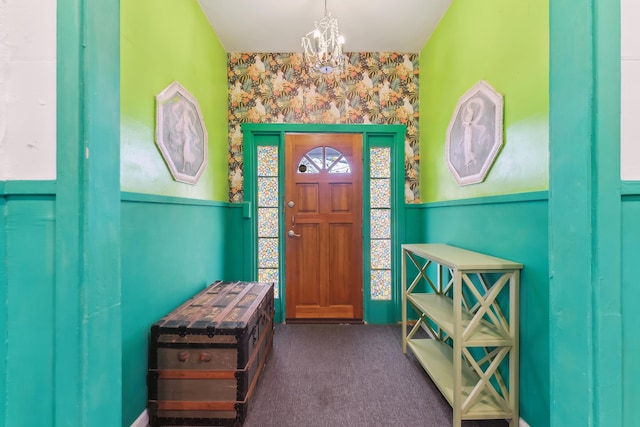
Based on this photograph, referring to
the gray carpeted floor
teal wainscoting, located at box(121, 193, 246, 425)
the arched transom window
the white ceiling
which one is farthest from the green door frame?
the white ceiling

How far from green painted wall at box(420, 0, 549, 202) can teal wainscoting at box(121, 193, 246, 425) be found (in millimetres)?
2102

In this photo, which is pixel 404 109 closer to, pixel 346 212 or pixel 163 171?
pixel 346 212

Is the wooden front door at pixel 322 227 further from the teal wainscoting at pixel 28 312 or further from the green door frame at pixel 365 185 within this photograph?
the teal wainscoting at pixel 28 312

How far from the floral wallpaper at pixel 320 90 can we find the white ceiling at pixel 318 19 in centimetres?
12

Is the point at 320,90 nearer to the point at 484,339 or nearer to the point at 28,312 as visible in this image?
the point at 484,339

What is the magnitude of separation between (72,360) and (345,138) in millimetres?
2814

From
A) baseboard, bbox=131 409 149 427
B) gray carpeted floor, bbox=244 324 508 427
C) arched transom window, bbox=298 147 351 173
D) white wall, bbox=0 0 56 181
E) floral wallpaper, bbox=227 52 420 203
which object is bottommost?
gray carpeted floor, bbox=244 324 508 427

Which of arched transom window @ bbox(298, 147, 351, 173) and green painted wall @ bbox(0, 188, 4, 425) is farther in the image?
arched transom window @ bbox(298, 147, 351, 173)

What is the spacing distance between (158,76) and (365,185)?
2.10 metres

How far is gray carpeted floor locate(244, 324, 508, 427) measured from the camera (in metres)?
1.64

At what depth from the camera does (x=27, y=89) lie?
2.37ft

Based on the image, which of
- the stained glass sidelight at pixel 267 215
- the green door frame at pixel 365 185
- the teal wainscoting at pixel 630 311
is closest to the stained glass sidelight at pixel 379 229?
the green door frame at pixel 365 185

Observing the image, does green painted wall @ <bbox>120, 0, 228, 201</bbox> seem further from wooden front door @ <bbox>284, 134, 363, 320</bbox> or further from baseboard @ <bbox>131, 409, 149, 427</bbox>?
baseboard @ <bbox>131, 409, 149, 427</bbox>

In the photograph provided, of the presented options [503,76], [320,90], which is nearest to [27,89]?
[503,76]
